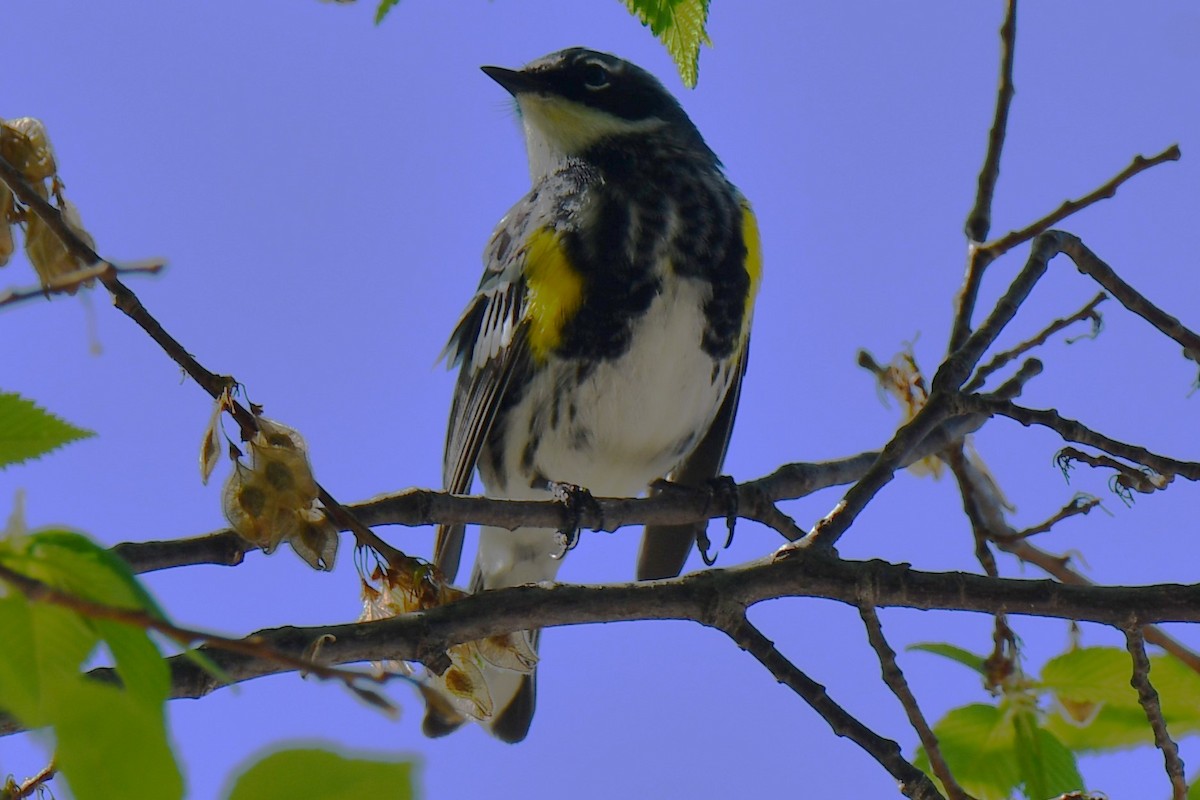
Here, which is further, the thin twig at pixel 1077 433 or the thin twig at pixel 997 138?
the thin twig at pixel 997 138

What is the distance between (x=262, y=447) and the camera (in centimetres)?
195

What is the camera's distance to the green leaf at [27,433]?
1206 millimetres

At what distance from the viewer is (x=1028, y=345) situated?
112 inches

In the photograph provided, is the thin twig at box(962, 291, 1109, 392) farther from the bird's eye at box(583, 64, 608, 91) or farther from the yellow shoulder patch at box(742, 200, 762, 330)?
the bird's eye at box(583, 64, 608, 91)

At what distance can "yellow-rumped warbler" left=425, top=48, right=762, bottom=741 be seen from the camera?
3.74 metres

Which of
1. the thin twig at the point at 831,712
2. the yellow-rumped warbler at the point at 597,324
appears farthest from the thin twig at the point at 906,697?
the yellow-rumped warbler at the point at 597,324

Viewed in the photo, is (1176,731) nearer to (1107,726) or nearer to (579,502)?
(1107,726)

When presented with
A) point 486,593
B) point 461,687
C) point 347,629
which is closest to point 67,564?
point 347,629

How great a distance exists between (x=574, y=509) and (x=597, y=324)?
2.72ft

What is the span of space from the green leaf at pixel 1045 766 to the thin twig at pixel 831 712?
0.62 feet

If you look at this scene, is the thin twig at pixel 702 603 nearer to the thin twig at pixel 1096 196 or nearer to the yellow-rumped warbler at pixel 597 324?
the thin twig at pixel 1096 196

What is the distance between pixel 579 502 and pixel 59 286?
6.39 feet

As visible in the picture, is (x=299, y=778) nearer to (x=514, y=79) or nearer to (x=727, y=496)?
(x=727, y=496)

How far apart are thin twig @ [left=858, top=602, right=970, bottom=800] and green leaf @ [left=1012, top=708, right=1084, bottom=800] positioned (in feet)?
0.52
